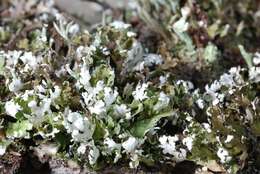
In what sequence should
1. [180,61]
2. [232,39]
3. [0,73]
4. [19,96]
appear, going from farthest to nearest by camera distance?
[232,39]
[180,61]
[0,73]
[19,96]

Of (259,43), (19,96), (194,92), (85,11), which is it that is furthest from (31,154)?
(259,43)

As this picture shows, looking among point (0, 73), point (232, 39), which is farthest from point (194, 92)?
point (0, 73)

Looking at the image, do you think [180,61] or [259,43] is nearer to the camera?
[180,61]

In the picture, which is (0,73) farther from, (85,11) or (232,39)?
(232,39)

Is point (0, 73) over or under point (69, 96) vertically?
over

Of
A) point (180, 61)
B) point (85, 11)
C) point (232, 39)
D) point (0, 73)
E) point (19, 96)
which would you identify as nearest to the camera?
point (19, 96)

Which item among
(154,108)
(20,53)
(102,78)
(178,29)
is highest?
(178,29)

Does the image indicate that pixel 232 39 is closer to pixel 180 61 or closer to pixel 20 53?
pixel 180 61
